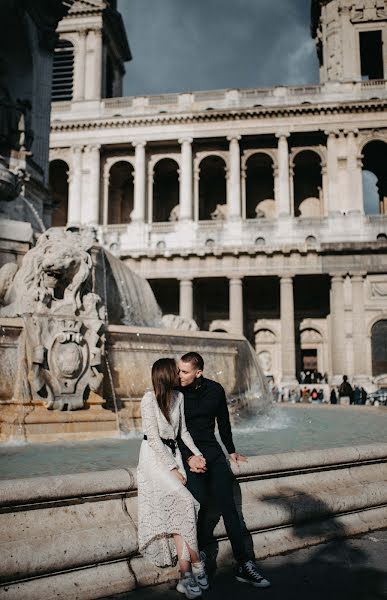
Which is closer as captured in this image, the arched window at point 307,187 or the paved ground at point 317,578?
the paved ground at point 317,578

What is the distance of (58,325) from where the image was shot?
20.1 ft

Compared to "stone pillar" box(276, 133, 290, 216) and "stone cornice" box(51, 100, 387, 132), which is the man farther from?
"stone cornice" box(51, 100, 387, 132)

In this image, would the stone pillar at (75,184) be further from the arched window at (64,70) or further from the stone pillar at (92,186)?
the arched window at (64,70)

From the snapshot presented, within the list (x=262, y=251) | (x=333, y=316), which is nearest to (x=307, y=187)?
(x=262, y=251)

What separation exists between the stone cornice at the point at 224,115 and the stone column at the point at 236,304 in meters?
11.0

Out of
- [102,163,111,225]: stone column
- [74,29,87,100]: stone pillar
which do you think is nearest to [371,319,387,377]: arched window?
[102,163,111,225]: stone column

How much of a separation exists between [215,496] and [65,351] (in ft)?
10.5

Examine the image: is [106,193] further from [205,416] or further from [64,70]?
[205,416]

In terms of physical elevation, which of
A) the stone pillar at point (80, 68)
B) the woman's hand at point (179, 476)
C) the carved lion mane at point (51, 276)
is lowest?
the woman's hand at point (179, 476)

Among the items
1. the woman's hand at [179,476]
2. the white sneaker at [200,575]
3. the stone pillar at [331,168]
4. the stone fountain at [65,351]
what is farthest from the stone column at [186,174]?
the white sneaker at [200,575]

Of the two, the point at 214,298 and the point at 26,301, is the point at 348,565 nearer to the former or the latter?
the point at 26,301

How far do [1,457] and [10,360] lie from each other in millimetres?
1506

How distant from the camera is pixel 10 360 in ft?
19.9

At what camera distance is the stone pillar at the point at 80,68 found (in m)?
39.8
